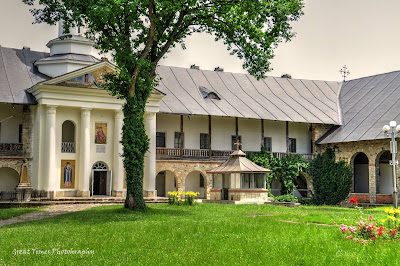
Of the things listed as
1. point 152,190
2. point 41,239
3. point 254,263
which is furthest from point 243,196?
point 254,263

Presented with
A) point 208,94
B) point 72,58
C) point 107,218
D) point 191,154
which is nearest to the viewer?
point 107,218

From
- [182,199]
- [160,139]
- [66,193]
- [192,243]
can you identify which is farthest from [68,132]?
[192,243]

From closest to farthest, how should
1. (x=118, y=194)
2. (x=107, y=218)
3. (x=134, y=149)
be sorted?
(x=107, y=218) < (x=134, y=149) < (x=118, y=194)

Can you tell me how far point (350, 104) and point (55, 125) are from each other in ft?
66.1

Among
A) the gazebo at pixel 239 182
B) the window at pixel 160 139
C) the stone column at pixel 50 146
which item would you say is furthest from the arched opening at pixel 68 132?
the gazebo at pixel 239 182

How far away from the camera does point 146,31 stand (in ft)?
67.4

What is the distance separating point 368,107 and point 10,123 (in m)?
22.4

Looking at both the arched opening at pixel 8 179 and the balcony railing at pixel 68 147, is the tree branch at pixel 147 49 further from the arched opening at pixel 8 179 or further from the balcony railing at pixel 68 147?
the arched opening at pixel 8 179

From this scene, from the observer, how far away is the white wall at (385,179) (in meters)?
34.0

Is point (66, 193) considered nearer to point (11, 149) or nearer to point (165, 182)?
point (11, 149)

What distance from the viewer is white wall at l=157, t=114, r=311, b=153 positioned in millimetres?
34500

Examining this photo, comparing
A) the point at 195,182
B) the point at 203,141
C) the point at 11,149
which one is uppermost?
the point at 203,141

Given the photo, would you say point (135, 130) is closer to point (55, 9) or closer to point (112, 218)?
point (112, 218)

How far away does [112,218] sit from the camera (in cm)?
1652
